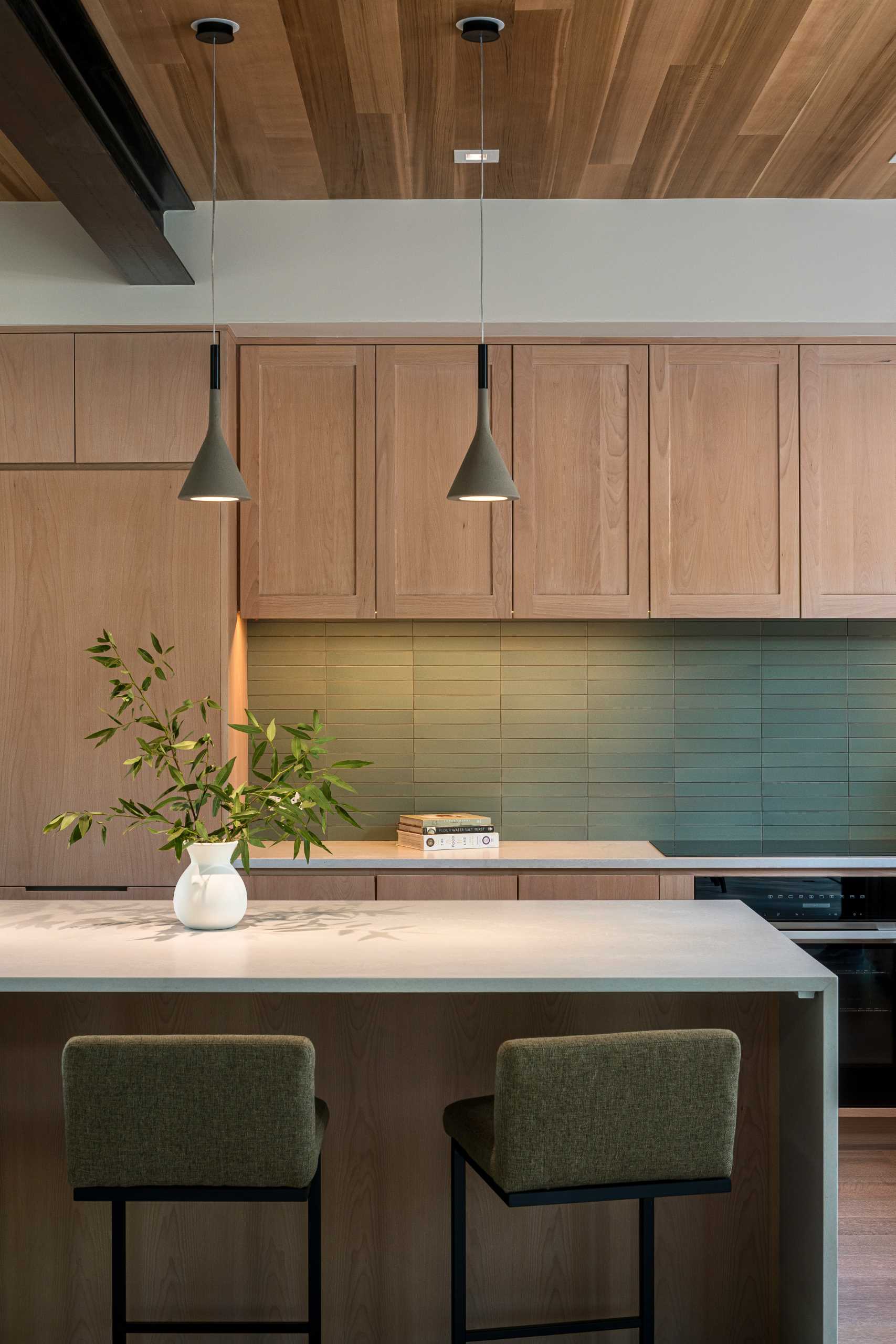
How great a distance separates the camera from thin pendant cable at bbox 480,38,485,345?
2695 millimetres

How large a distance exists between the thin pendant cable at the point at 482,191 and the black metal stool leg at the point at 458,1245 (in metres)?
1.72

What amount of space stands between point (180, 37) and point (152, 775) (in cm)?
201

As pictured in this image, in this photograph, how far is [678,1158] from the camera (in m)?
1.85

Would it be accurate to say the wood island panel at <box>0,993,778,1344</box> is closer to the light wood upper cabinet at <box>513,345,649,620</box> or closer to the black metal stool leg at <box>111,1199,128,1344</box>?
the black metal stool leg at <box>111,1199,128,1344</box>

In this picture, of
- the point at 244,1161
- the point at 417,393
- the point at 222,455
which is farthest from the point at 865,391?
the point at 244,1161

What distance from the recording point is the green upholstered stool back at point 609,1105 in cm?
179

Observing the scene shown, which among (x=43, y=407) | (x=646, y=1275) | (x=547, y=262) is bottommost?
(x=646, y=1275)

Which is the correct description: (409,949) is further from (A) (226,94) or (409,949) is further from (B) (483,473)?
(A) (226,94)

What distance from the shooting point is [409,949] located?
2.15m

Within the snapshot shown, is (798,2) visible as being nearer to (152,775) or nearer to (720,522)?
(720,522)

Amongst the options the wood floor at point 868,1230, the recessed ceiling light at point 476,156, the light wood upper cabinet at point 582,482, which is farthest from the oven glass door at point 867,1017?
the recessed ceiling light at point 476,156

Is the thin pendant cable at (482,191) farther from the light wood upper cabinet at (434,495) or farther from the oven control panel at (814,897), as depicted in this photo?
the oven control panel at (814,897)

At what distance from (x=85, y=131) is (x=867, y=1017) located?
3.30 meters

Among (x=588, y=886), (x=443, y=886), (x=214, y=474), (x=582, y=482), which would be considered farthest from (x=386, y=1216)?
(x=582, y=482)
